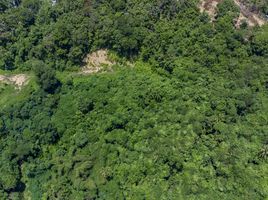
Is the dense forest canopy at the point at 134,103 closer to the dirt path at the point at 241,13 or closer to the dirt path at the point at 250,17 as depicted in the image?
the dirt path at the point at 241,13

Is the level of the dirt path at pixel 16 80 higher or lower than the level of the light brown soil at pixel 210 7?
lower

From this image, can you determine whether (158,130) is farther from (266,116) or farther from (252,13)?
(252,13)

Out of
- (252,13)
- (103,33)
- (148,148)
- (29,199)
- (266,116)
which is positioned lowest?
(29,199)

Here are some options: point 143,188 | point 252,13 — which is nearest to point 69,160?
point 143,188

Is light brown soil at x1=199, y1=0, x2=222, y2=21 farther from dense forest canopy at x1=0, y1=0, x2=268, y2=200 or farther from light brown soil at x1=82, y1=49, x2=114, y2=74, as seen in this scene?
light brown soil at x1=82, y1=49, x2=114, y2=74

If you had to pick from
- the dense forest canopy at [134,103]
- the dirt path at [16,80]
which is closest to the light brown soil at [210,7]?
the dense forest canopy at [134,103]

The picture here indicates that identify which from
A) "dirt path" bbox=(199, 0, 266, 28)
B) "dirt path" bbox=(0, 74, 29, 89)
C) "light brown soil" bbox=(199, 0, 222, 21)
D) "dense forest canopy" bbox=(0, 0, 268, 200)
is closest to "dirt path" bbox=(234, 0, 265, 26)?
"dirt path" bbox=(199, 0, 266, 28)
